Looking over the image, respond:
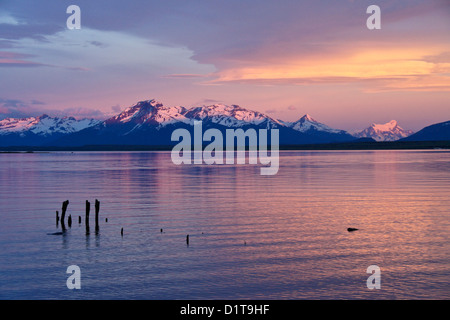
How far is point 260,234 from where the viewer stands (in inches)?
1383

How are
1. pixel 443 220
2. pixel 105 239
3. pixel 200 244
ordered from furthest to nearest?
pixel 443 220 → pixel 105 239 → pixel 200 244

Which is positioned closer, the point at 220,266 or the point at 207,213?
the point at 220,266

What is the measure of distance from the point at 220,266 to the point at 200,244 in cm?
545

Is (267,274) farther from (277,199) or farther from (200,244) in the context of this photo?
(277,199)

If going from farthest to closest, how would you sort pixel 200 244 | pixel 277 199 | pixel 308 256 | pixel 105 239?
pixel 277 199 < pixel 105 239 < pixel 200 244 < pixel 308 256

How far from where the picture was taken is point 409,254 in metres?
29.0

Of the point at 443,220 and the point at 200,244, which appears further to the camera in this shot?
the point at 443,220
